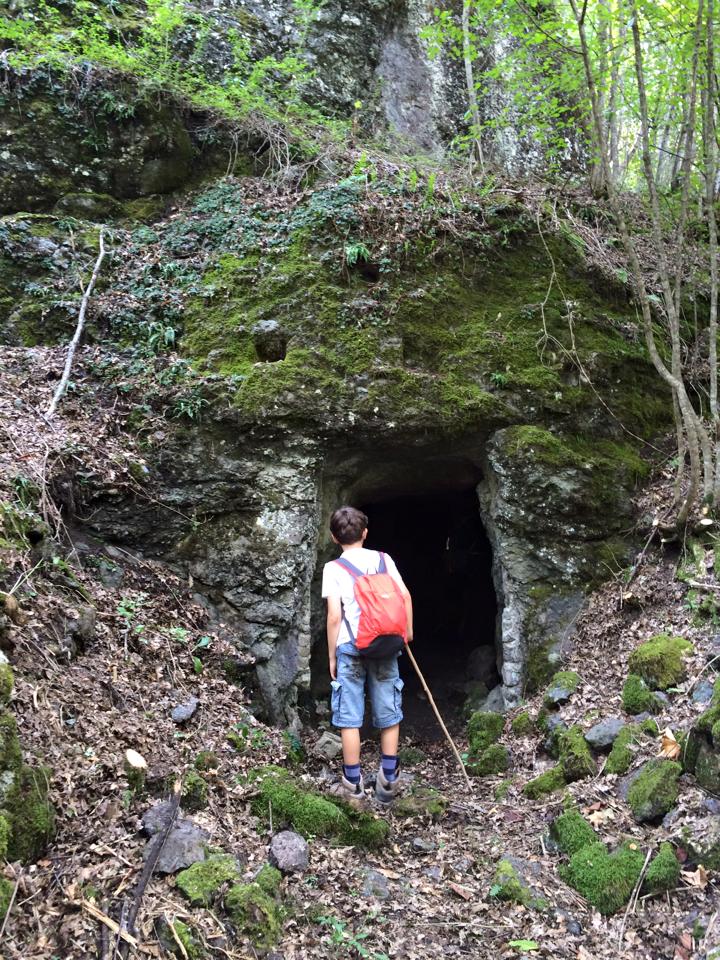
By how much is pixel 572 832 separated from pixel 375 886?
1328mm

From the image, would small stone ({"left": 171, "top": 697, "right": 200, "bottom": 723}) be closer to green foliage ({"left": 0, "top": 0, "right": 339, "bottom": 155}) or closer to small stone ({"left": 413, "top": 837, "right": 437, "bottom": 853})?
small stone ({"left": 413, "top": 837, "right": 437, "bottom": 853})

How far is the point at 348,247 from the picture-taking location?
6781 millimetres

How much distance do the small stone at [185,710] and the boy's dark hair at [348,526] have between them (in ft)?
5.26

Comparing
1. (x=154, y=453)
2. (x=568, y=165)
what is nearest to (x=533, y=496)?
(x=154, y=453)

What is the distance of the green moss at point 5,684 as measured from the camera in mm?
2951

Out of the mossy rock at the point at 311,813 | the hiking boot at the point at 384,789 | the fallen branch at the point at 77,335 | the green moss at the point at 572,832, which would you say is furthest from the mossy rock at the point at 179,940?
the fallen branch at the point at 77,335

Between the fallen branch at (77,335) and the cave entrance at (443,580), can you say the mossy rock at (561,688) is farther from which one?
the fallen branch at (77,335)

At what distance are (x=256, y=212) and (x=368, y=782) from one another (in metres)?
6.39

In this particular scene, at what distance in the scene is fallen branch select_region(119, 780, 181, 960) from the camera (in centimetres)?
261

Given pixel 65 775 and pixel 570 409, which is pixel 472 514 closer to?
pixel 570 409

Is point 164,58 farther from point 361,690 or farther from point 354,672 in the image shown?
point 361,690

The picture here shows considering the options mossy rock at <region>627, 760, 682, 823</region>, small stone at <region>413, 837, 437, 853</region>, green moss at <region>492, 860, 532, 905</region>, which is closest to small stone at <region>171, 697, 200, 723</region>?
small stone at <region>413, 837, 437, 853</region>

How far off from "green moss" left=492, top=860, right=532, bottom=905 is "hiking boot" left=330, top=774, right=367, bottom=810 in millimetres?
993

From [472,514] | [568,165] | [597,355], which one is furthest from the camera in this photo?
[568,165]
